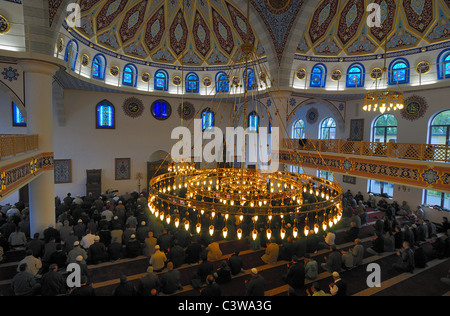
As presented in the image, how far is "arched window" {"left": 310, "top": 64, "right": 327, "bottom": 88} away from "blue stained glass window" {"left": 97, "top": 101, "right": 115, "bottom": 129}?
9.39 metres

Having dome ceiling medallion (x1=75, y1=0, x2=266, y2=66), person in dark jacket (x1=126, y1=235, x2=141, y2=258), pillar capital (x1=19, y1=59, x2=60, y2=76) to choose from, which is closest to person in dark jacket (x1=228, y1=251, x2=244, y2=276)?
person in dark jacket (x1=126, y1=235, x2=141, y2=258)

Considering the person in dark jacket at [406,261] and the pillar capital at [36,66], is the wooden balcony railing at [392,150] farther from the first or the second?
the pillar capital at [36,66]

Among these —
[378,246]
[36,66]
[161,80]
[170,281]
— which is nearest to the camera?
[170,281]

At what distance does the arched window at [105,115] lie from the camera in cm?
1202

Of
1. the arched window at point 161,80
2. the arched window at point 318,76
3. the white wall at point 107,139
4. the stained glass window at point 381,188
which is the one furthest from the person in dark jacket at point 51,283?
the stained glass window at point 381,188

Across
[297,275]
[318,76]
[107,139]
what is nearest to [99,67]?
[107,139]

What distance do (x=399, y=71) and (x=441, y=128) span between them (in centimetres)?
283

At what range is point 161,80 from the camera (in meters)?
13.3

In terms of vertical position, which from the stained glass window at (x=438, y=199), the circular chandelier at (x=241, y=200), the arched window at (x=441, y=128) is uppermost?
the arched window at (x=441, y=128)

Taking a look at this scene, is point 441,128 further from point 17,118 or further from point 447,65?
point 17,118

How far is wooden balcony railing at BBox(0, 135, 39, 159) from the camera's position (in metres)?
4.45

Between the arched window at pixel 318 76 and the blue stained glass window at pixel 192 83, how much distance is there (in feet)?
18.9

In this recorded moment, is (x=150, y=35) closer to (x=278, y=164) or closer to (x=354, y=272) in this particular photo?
(x=278, y=164)

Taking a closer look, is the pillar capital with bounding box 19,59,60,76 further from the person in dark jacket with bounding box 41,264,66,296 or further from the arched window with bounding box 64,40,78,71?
the person in dark jacket with bounding box 41,264,66,296
